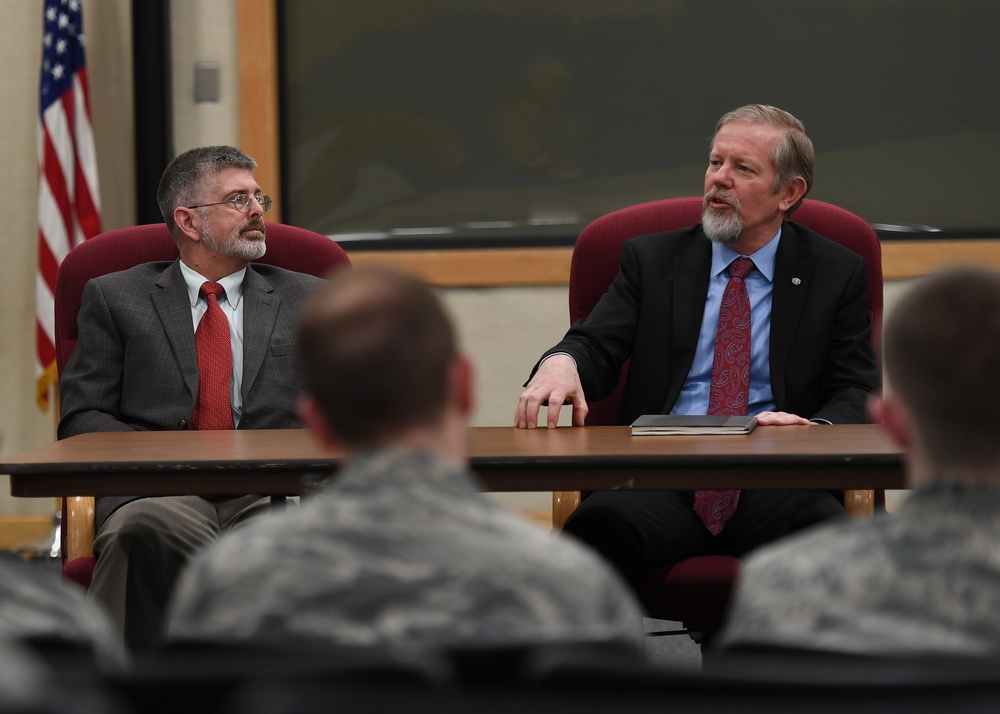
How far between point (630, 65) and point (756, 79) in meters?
0.47

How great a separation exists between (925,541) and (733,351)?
1.98 metres

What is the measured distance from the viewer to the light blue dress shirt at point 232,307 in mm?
3234

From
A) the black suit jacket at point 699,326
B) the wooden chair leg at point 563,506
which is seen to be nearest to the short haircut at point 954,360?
the wooden chair leg at point 563,506

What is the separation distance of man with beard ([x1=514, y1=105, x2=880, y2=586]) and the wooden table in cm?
64

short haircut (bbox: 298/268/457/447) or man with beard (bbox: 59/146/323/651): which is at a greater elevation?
short haircut (bbox: 298/268/457/447)

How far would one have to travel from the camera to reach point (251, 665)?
3.07 ft

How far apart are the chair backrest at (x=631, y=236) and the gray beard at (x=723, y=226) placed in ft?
0.67

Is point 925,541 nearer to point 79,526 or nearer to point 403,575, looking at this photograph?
point 403,575

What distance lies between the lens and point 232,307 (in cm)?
333

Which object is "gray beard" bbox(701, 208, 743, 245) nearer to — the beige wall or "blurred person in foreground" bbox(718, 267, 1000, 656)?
the beige wall

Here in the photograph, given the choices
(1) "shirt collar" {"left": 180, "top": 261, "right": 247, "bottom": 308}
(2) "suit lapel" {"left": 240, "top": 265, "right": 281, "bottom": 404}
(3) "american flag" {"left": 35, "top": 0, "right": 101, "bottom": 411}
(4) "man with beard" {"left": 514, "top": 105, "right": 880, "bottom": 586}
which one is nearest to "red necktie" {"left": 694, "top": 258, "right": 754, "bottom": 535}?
(4) "man with beard" {"left": 514, "top": 105, "right": 880, "bottom": 586}

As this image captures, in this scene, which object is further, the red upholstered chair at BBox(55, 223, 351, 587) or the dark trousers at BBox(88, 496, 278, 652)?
the red upholstered chair at BBox(55, 223, 351, 587)

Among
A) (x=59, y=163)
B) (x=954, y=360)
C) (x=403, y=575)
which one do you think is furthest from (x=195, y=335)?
(x=954, y=360)

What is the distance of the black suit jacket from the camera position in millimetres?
3020
